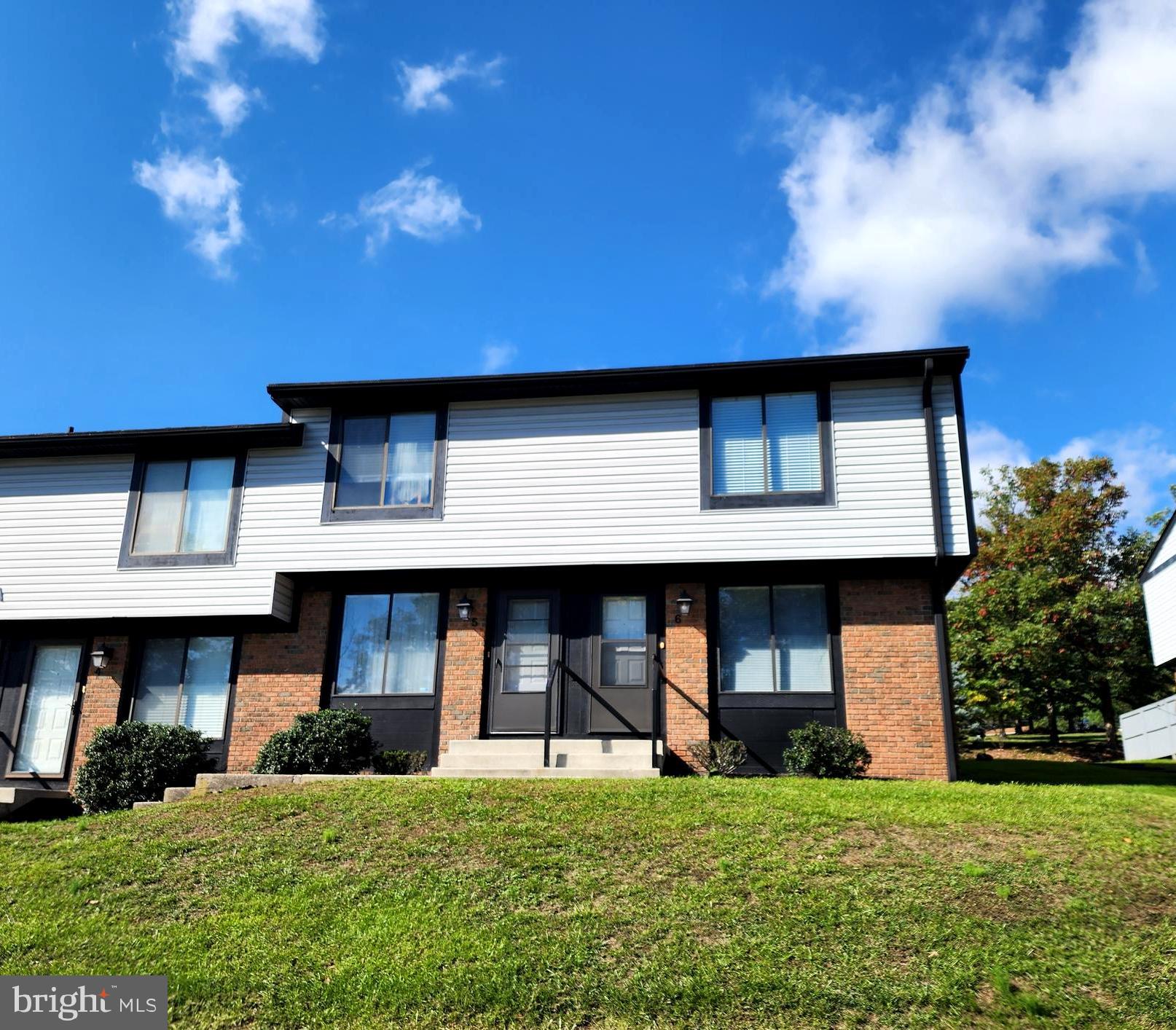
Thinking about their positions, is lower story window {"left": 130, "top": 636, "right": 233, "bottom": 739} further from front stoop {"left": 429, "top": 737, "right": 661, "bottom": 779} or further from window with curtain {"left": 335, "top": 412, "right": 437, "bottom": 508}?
front stoop {"left": 429, "top": 737, "right": 661, "bottom": 779}

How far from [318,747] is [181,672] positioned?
13.0 ft

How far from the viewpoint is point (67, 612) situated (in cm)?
1536

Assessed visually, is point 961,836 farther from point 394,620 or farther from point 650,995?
point 394,620

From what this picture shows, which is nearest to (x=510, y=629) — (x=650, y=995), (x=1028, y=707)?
(x=650, y=995)

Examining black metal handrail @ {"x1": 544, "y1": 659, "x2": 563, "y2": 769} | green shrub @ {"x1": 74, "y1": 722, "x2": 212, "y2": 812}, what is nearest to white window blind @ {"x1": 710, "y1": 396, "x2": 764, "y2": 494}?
black metal handrail @ {"x1": 544, "y1": 659, "x2": 563, "y2": 769}

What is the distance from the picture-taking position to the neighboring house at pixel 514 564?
1394 centimetres

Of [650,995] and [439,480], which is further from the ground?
[439,480]

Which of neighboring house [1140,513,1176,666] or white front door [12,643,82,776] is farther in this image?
neighboring house [1140,513,1176,666]

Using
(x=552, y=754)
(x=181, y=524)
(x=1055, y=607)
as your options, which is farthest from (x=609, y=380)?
(x=1055, y=607)

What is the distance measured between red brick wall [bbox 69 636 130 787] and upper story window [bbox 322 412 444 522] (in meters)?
4.09

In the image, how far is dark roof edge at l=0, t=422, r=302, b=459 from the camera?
15289 millimetres

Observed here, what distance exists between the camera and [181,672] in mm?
15438

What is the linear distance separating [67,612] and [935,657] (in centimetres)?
1305

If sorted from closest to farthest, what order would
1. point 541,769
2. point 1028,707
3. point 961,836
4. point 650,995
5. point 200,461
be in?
point 650,995, point 961,836, point 541,769, point 200,461, point 1028,707
